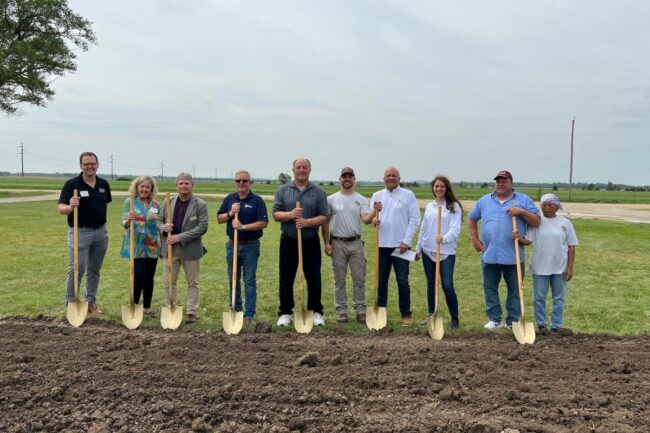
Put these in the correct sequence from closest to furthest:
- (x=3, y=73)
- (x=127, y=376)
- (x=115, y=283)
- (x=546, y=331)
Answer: (x=127, y=376)
(x=546, y=331)
(x=115, y=283)
(x=3, y=73)

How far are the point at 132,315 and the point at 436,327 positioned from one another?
380cm

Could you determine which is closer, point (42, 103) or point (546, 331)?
point (546, 331)

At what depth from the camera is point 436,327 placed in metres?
5.84

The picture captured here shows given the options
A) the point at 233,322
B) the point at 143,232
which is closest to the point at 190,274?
the point at 143,232

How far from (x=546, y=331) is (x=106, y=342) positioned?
514 centimetres

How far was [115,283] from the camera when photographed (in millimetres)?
9172

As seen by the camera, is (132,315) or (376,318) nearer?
(132,315)

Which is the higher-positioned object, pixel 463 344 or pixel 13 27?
pixel 13 27

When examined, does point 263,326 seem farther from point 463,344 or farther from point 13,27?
point 13,27

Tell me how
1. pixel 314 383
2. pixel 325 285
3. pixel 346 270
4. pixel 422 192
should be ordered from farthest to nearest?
pixel 422 192
pixel 325 285
pixel 346 270
pixel 314 383

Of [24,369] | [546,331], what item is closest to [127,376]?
[24,369]

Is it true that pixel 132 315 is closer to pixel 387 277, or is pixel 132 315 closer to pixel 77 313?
pixel 77 313

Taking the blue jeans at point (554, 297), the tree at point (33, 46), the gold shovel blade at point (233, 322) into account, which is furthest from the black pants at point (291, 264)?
the tree at point (33, 46)

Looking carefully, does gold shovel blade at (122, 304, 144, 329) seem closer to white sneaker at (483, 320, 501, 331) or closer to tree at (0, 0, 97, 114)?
white sneaker at (483, 320, 501, 331)
